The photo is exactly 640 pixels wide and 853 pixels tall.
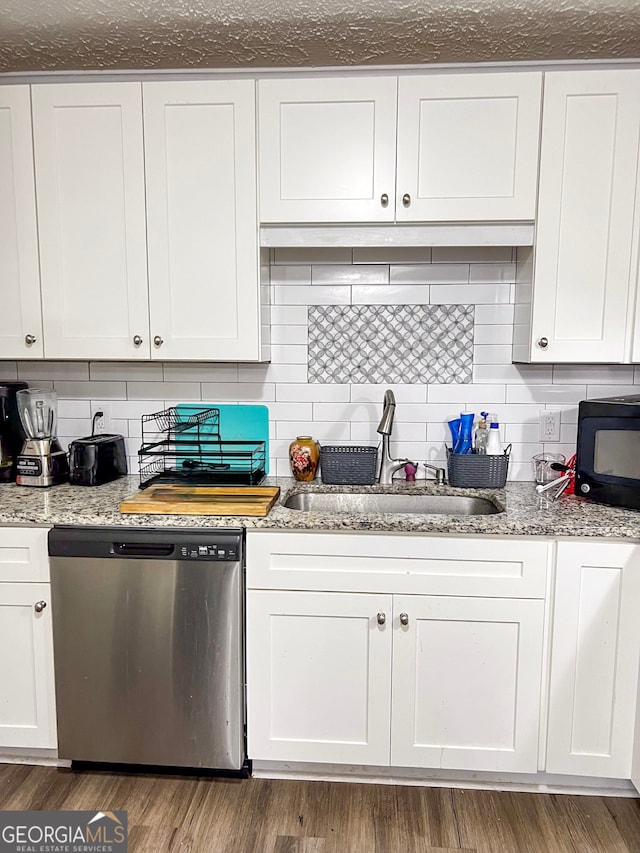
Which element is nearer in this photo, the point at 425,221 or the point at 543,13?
the point at 543,13

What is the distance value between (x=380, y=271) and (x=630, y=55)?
109 cm

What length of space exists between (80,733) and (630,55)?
9.50ft

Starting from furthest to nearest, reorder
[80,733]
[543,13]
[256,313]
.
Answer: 1. [256,313]
2. [80,733]
3. [543,13]

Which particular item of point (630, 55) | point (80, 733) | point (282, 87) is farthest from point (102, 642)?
point (630, 55)

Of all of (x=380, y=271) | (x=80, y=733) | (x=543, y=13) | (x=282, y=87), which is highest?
(x=543, y=13)

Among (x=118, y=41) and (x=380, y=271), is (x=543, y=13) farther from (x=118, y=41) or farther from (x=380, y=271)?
(x=118, y=41)

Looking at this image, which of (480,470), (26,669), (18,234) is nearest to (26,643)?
(26,669)

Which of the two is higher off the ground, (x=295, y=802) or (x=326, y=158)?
(x=326, y=158)

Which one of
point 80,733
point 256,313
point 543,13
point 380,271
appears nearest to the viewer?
point 543,13

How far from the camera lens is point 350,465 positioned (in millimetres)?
2295

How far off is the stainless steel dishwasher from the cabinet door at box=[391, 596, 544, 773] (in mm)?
525

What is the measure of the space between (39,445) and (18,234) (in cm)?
→ 77

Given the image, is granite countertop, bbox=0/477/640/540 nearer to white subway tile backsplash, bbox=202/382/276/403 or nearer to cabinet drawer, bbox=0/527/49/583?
cabinet drawer, bbox=0/527/49/583

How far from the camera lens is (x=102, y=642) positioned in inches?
74.2
